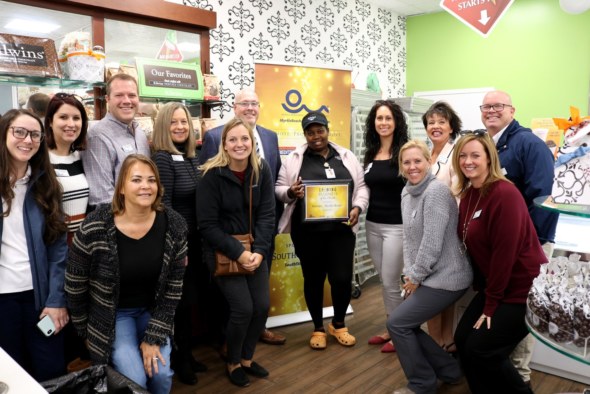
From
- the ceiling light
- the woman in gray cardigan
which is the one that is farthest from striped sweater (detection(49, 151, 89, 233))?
the woman in gray cardigan

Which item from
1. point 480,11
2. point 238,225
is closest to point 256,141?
point 238,225

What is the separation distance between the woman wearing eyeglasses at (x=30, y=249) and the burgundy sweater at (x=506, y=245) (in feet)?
6.53

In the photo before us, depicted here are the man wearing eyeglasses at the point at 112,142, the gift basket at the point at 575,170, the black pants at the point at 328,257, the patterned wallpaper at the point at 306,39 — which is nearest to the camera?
the gift basket at the point at 575,170

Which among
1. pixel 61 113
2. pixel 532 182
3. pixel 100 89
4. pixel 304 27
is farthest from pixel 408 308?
pixel 304 27

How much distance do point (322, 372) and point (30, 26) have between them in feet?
9.29

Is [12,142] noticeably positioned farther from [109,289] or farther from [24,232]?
[109,289]

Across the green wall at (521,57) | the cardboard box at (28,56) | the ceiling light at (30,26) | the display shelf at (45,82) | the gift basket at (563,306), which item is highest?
the green wall at (521,57)

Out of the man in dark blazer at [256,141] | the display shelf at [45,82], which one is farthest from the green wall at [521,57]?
the display shelf at [45,82]

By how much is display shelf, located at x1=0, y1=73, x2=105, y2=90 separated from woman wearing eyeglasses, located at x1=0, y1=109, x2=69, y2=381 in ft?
2.56

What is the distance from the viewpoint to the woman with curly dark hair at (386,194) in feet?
10.2

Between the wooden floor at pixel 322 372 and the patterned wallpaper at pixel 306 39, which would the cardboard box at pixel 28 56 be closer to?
the patterned wallpaper at pixel 306 39

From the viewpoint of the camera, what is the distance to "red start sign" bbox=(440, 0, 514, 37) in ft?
9.49

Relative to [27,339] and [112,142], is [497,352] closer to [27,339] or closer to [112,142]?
[27,339]

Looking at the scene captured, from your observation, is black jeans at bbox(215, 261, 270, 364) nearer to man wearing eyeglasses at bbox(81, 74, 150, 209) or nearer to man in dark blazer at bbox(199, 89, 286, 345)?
man in dark blazer at bbox(199, 89, 286, 345)
